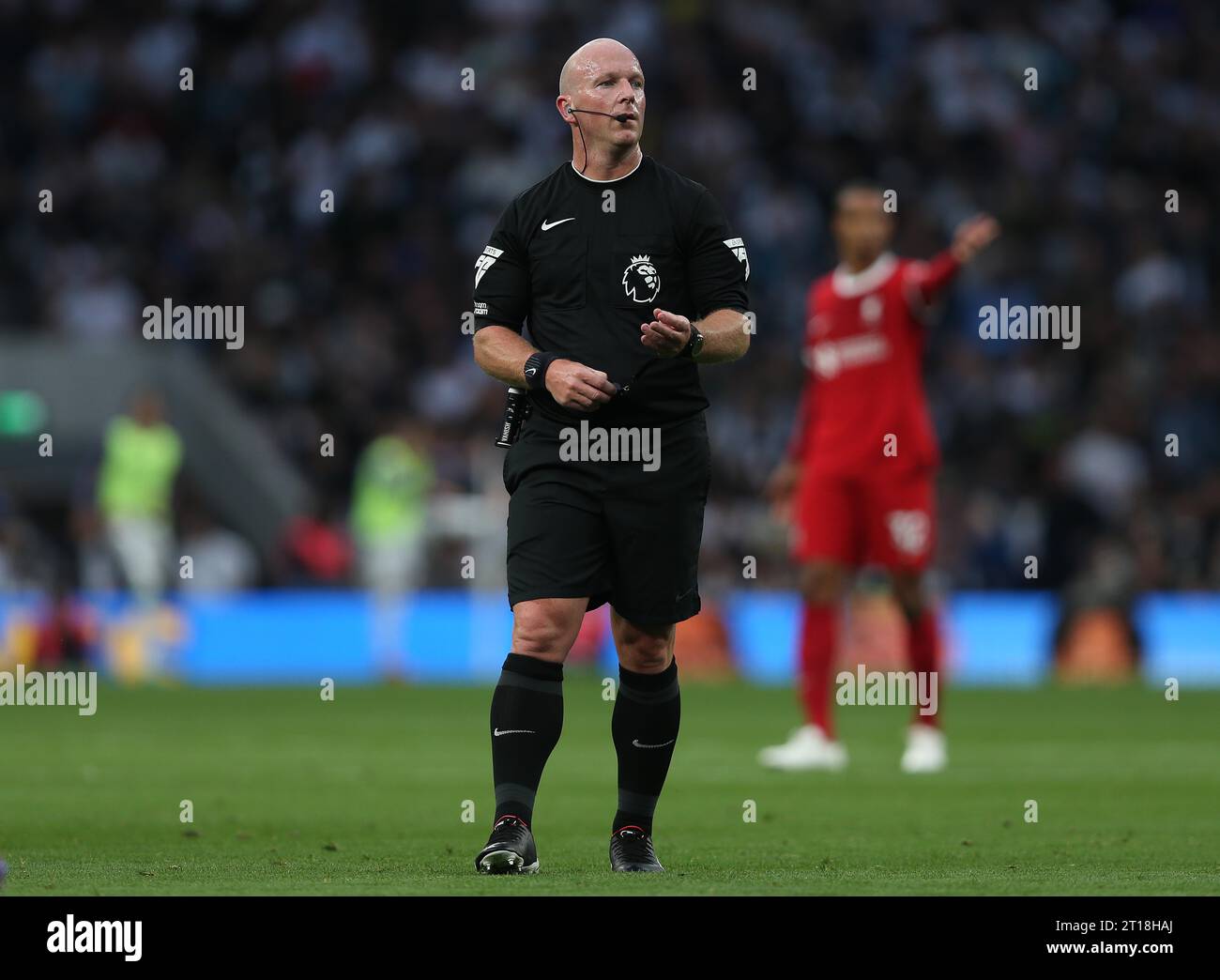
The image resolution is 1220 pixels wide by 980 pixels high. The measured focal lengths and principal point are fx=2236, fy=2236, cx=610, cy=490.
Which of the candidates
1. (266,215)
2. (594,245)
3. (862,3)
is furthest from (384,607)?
(594,245)

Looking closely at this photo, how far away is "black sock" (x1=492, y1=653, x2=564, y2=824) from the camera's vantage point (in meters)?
6.49

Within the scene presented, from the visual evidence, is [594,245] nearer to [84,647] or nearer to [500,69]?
[84,647]

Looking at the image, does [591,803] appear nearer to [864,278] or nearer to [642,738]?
[642,738]

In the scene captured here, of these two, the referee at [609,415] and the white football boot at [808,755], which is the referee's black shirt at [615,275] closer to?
the referee at [609,415]

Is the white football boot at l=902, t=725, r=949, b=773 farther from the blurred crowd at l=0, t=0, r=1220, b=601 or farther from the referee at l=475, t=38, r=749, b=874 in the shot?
the blurred crowd at l=0, t=0, r=1220, b=601

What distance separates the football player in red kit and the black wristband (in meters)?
4.99

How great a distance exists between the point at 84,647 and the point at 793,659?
6.15 metres

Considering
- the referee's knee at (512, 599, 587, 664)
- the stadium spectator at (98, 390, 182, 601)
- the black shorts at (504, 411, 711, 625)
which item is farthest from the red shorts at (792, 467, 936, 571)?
the stadium spectator at (98, 390, 182, 601)

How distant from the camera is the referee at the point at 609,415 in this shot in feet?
21.4

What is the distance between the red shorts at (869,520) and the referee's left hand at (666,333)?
500 centimetres

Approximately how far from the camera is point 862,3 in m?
26.7

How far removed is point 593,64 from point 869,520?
5.07 m

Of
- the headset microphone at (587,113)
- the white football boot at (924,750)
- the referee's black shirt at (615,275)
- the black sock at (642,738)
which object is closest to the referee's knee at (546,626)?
the black sock at (642,738)

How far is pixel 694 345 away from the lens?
650 centimetres
